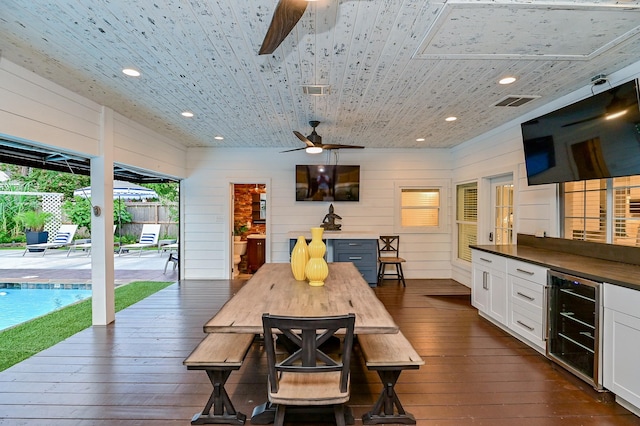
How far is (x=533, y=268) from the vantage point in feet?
9.93

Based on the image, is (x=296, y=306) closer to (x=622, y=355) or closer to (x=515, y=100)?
(x=622, y=355)

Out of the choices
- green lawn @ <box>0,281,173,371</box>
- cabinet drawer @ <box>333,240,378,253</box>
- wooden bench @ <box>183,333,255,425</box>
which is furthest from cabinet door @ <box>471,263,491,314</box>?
green lawn @ <box>0,281,173,371</box>

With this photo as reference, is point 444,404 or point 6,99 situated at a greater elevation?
point 6,99

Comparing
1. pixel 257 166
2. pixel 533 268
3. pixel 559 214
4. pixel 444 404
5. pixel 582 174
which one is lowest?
pixel 444 404

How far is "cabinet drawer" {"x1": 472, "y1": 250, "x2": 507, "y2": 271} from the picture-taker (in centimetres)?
355

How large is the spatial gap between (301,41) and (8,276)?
781cm

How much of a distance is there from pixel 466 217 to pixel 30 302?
7.78 metres

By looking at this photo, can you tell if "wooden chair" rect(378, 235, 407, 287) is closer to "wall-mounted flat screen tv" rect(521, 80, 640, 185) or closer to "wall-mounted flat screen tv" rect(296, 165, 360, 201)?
"wall-mounted flat screen tv" rect(296, 165, 360, 201)

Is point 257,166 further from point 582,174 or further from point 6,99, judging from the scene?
point 582,174

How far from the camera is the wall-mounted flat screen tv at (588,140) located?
8.15 feet

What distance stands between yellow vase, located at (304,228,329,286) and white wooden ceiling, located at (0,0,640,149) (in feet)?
5.11

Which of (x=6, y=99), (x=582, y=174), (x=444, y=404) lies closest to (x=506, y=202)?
(x=582, y=174)

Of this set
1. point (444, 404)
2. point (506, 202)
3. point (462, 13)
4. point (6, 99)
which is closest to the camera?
point (462, 13)

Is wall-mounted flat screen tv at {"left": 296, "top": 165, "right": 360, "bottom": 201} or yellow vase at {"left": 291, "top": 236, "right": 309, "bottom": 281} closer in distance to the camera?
yellow vase at {"left": 291, "top": 236, "right": 309, "bottom": 281}
